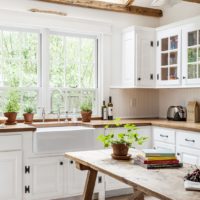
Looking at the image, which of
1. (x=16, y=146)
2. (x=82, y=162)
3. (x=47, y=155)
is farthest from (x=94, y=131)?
(x=82, y=162)

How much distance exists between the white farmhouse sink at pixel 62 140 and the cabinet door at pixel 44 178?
130 millimetres

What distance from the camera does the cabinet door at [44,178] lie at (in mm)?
3723

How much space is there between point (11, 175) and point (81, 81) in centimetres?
180

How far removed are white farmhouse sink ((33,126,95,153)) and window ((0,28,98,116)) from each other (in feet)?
2.64

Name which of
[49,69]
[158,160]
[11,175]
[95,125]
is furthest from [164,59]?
[158,160]

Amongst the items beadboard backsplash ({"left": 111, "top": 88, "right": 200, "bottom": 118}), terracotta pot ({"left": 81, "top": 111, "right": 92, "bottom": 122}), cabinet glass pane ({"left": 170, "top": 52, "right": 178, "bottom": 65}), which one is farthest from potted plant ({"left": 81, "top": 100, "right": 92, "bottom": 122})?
cabinet glass pane ({"left": 170, "top": 52, "right": 178, "bottom": 65})

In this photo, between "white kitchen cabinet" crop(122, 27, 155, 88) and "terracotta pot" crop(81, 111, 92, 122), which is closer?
"terracotta pot" crop(81, 111, 92, 122)

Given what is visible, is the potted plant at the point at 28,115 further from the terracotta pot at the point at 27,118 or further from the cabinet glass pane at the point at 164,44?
the cabinet glass pane at the point at 164,44

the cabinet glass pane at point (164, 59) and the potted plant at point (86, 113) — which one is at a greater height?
the cabinet glass pane at point (164, 59)

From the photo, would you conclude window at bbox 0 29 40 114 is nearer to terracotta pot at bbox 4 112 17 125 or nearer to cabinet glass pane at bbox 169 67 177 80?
terracotta pot at bbox 4 112 17 125

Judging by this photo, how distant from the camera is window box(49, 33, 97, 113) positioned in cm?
469

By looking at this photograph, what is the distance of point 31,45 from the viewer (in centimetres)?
455

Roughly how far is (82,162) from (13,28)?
8.72 ft

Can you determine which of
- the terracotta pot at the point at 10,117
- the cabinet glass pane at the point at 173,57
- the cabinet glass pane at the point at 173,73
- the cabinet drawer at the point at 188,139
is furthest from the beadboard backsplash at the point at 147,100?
the terracotta pot at the point at 10,117
